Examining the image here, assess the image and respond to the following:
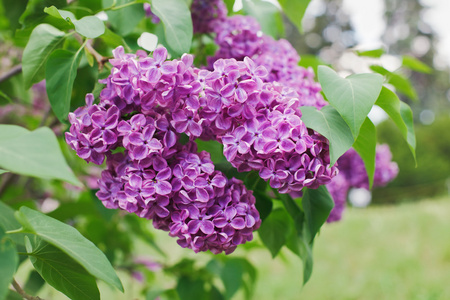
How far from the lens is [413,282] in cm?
282

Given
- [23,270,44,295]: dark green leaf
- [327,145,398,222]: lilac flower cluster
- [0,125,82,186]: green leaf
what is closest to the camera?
[0,125,82,186]: green leaf

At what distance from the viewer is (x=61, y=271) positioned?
65cm

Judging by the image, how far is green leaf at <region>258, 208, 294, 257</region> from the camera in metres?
0.89

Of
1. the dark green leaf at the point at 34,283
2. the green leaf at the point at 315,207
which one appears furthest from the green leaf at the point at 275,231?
the dark green leaf at the point at 34,283

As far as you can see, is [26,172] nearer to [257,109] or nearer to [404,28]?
[257,109]

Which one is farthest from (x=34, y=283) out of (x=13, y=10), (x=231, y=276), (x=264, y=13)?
Result: (x=264, y=13)

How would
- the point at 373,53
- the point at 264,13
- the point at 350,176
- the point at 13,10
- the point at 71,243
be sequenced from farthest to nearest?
the point at 350,176, the point at 373,53, the point at 264,13, the point at 13,10, the point at 71,243

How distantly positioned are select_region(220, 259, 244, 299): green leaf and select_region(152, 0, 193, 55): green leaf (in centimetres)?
83

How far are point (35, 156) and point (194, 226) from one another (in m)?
0.29

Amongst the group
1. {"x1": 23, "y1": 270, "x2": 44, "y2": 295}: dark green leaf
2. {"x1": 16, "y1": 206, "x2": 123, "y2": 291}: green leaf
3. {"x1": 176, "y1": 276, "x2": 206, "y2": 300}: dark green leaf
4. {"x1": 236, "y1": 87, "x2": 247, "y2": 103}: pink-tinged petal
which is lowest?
{"x1": 176, "y1": 276, "x2": 206, "y2": 300}: dark green leaf

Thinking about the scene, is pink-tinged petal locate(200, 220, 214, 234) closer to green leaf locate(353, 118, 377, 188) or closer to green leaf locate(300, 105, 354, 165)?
green leaf locate(300, 105, 354, 165)

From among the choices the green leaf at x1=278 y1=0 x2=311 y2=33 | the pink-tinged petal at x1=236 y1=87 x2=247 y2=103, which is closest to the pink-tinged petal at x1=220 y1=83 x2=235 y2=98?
the pink-tinged petal at x1=236 y1=87 x2=247 y2=103

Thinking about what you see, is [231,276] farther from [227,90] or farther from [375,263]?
[375,263]

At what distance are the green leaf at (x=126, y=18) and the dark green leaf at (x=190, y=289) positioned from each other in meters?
0.82
